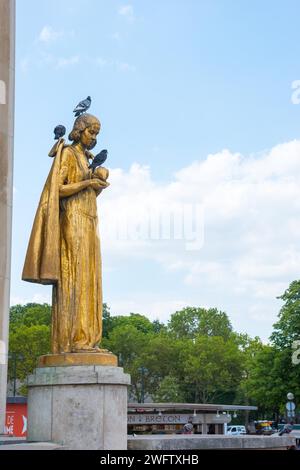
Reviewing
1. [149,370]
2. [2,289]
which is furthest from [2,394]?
[149,370]

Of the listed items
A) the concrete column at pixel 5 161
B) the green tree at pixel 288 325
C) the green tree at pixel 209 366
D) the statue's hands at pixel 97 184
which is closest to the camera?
the statue's hands at pixel 97 184

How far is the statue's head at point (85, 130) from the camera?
1132 centimetres

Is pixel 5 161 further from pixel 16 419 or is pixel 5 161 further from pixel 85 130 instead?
pixel 16 419

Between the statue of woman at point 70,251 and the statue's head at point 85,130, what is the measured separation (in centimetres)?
32

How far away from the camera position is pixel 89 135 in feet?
37.2

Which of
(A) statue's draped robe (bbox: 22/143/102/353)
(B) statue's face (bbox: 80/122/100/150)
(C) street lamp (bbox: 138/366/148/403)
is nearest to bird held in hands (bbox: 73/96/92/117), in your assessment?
(B) statue's face (bbox: 80/122/100/150)

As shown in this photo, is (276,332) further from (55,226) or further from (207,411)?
(55,226)

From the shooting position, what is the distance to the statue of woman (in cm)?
1039

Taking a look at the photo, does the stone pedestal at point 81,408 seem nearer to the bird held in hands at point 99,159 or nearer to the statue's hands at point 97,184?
the statue's hands at point 97,184

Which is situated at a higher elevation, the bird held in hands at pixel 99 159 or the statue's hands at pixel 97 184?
the bird held in hands at pixel 99 159

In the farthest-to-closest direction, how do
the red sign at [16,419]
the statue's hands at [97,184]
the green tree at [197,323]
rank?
1. the green tree at [197,323]
2. the red sign at [16,419]
3. the statue's hands at [97,184]

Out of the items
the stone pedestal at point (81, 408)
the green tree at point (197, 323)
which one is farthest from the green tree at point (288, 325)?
the stone pedestal at point (81, 408)

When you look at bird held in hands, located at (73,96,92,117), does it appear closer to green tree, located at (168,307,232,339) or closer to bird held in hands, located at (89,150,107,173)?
bird held in hands, located at (89,150,107,173)

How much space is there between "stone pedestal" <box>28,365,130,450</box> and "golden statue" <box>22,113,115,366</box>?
546mm
